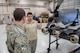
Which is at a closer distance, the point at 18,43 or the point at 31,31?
the point at 18,43

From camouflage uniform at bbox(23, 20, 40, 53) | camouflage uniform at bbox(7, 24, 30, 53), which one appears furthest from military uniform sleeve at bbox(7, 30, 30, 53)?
camouflage uniform at bbox(23, 20, 40, 53)

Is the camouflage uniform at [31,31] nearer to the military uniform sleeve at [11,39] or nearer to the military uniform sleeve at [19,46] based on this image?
the military uniform sleeve at [11,39]

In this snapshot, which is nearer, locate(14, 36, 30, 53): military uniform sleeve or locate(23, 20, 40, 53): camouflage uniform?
locate(14, 36, 30, 53): military uniform sleeve

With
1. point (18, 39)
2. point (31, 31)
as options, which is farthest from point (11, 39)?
point (31, 31)

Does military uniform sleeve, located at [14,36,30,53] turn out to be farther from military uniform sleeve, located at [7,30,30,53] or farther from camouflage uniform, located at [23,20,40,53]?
camouflage uniform, located at [23,20,40,53]

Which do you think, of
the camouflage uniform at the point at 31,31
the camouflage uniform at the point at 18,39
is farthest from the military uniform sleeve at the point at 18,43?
the camouflage uniform at the point at 31,31

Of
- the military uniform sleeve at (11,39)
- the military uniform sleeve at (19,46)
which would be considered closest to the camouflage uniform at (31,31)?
the military uniform sleeve at (11,39)

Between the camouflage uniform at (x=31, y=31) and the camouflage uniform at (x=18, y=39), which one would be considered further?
the camouflage uniform at (x=31, y=31)

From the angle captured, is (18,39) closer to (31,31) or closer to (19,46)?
(19,46)

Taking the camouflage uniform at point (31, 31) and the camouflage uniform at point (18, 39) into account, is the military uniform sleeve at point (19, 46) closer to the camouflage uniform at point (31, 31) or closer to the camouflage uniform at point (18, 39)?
the camouflage uniform at point (18, 39)

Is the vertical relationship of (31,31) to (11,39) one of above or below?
below

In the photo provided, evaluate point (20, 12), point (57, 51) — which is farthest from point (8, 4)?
point (20, 12)

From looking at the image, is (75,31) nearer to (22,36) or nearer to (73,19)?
(73,19)

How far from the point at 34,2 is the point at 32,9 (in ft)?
3.51
